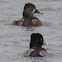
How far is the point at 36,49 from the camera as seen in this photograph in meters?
13.2

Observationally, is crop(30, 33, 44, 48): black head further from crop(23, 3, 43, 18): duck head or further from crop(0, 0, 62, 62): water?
crop(23, 3, 43, 18): duck head

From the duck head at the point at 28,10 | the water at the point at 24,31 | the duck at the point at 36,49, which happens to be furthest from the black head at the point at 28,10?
the duck at the point at 36,49

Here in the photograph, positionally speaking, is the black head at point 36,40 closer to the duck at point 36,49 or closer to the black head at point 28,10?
the duck at point 36,49

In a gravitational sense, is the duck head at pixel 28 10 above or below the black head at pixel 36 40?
below

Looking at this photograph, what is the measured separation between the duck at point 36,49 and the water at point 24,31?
11 centimetres

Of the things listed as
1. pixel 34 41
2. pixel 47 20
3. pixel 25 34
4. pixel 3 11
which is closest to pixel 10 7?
pixel 3 11

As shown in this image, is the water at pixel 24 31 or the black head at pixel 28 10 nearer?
the water at pixel 24 31

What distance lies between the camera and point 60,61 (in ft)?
42.2

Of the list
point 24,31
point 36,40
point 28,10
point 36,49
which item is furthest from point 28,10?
point 36,49

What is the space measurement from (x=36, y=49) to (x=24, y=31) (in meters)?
3.31

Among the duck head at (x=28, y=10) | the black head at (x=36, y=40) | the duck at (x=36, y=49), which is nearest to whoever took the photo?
the duck at (x=36, y=49)

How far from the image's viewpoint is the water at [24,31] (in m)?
13.4

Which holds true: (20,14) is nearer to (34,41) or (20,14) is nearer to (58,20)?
(58,20)

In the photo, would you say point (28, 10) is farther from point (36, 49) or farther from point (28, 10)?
point (36, 49)
